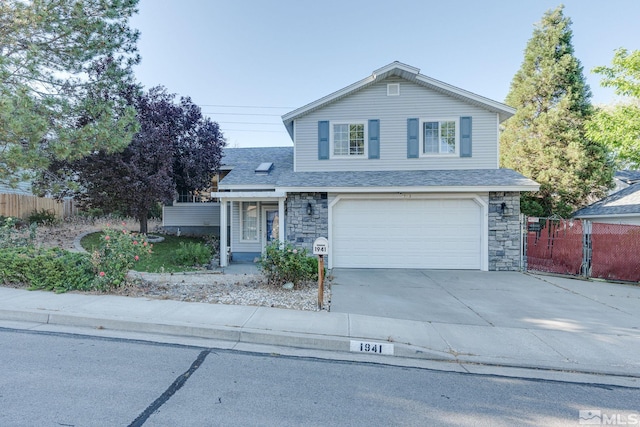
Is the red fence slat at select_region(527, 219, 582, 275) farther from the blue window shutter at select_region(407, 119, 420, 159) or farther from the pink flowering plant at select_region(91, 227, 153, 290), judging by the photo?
the pink flowering plant at select_region(91, 227, 153, 290)

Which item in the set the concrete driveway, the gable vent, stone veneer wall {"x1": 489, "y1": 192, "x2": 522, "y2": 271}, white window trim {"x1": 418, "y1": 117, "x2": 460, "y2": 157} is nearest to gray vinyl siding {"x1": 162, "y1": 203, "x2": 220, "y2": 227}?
the gable vent

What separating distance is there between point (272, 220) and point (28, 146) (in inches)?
294

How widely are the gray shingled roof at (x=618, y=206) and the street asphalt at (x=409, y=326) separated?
7322mm

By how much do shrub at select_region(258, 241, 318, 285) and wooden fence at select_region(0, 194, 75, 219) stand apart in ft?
37.7

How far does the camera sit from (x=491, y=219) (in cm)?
1008

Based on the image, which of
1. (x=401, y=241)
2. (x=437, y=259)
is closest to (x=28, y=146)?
(x=401, y=241)

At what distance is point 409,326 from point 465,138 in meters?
8.20

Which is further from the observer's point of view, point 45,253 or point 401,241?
point 401,241

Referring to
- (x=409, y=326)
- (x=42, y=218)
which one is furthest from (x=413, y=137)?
(x=42, y=218)

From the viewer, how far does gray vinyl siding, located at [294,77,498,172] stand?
11.0 meters

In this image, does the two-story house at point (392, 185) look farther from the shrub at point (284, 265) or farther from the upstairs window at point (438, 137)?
the shrub at point (284, 265)

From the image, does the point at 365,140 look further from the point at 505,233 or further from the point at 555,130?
the point at 555,130

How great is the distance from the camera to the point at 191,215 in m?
15.5

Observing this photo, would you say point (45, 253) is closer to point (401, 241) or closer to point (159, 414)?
point (159, 414)
